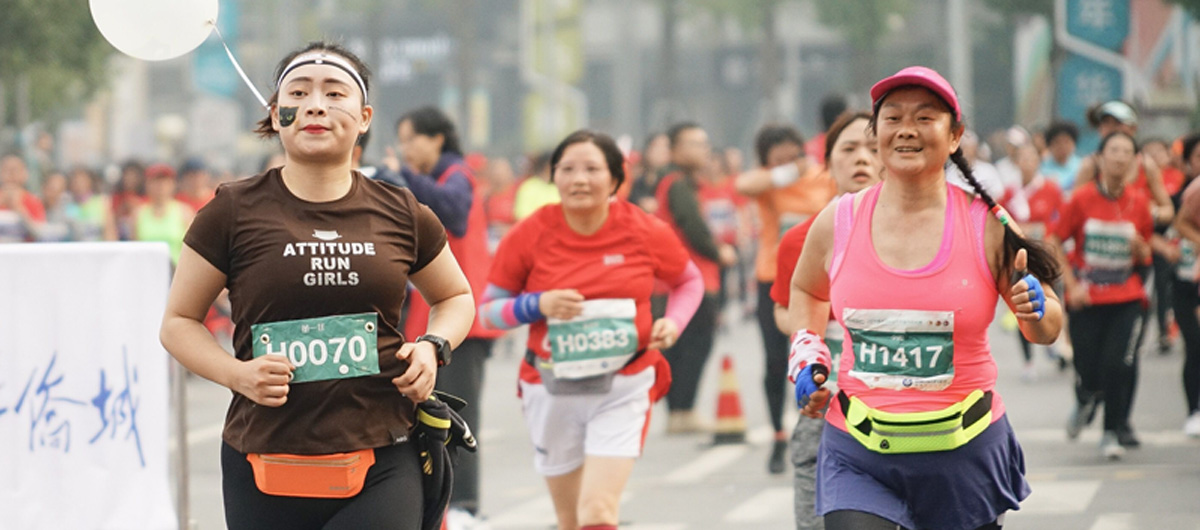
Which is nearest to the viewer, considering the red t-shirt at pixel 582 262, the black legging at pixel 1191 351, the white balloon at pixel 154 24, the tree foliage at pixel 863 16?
the white balloon at pixel 154 24

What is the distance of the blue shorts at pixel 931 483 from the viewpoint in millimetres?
4398

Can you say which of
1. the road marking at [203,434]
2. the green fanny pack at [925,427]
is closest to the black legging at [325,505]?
the green fanny pack at [925,427]

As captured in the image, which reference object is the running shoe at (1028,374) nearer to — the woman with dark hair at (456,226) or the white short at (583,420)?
the woman with dark hair at (456,226)

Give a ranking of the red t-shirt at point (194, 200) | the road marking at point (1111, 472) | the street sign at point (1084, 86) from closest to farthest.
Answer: the road marking at point (1111, 472) < the red t-shirt at point (194, 200) < the street sign at point (1084, 86)

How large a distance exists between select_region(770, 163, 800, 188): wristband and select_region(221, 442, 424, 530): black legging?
592 centimetres

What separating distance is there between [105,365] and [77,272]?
0.36 m

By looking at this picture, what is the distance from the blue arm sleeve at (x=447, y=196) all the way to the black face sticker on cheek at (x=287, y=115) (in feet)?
10.6

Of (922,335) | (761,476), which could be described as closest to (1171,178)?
(761,476)

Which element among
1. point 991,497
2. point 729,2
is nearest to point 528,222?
point 991,497

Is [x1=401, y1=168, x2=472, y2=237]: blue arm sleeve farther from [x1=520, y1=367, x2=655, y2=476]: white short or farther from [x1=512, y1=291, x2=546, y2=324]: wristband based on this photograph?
[x1=520, y1=367, x2=655, y2=476]: white short

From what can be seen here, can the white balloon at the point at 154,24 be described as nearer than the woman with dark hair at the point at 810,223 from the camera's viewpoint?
Yes

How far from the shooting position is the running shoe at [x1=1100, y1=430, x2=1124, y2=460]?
394 inches

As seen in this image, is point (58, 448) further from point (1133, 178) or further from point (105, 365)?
point (1133, 178)

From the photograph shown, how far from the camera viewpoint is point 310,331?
13.8ft
